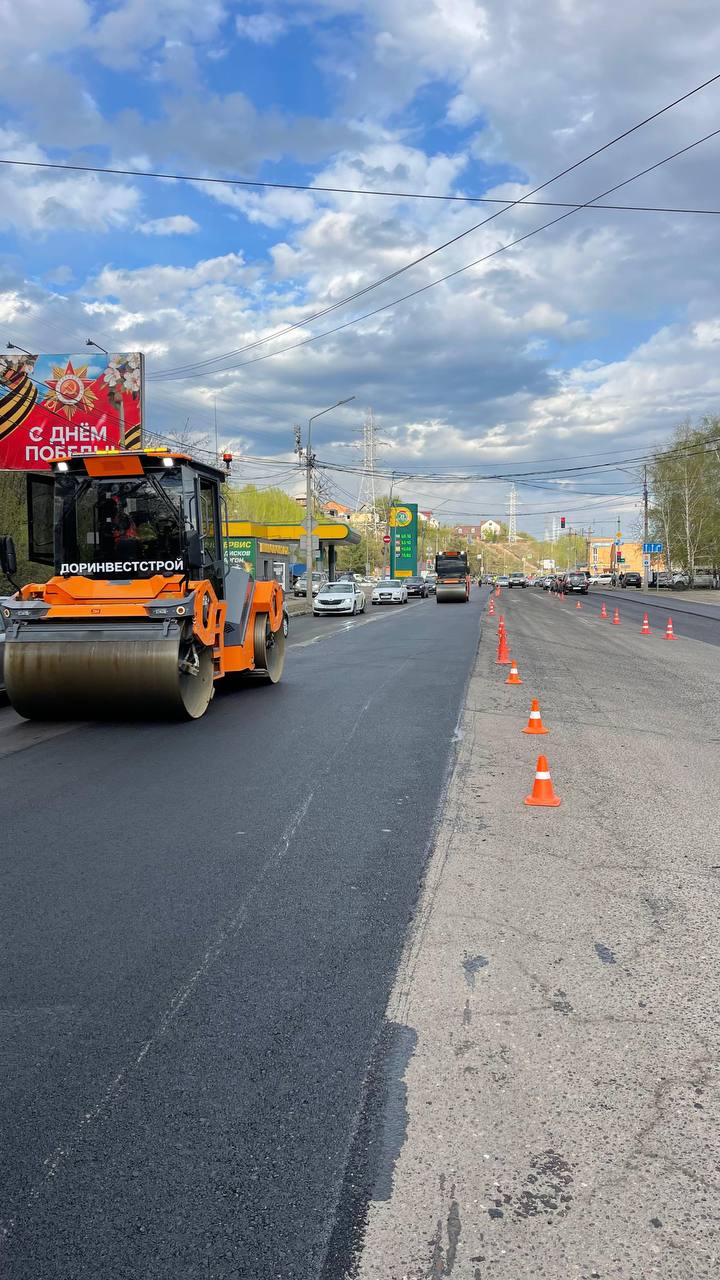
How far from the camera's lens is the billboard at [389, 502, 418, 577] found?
82.2 m

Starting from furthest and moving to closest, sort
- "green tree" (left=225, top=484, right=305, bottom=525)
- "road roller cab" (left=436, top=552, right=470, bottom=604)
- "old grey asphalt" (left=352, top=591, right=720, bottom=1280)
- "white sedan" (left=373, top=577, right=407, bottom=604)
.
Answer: "green tree" (left=225, top=484, right=305, bottom=525) < "road roller cab" (left=436, top=552, right=470, bottom=604) < "white sedan" (left=373, top=577, right=407, bottom=604) < "old grey asphalt" (left=352, top=591, right=720, bottom=1280)

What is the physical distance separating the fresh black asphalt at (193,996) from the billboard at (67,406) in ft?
76.0

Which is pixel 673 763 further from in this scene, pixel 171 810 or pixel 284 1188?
pixel 284 1188

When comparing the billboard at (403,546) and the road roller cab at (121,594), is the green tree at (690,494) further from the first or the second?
the road roller cab at (121,594)

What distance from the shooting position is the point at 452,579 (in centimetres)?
5191

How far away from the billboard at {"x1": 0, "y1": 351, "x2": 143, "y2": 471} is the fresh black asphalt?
23.2 m

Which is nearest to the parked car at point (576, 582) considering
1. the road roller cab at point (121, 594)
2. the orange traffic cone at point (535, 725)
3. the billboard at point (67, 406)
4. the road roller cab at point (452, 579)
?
the road roller cab at point (452, 579)

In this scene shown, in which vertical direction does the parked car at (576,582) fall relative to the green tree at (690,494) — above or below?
below

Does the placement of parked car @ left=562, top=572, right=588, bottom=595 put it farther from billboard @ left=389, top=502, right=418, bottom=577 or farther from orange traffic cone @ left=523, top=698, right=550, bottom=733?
orange traffic cone @ left=523, top=698, right=550, bottom=733

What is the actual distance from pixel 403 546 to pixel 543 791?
76542 mm

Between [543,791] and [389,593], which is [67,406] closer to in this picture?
[389,593]

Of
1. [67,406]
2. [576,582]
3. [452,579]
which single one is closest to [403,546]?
[576,582]

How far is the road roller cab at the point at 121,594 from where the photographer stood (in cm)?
956

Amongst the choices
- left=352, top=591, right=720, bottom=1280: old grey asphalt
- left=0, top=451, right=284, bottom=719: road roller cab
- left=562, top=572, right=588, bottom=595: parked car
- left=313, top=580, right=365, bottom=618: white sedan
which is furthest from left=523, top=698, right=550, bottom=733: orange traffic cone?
left=562, top=572, right=588, bottom=595: parked car
